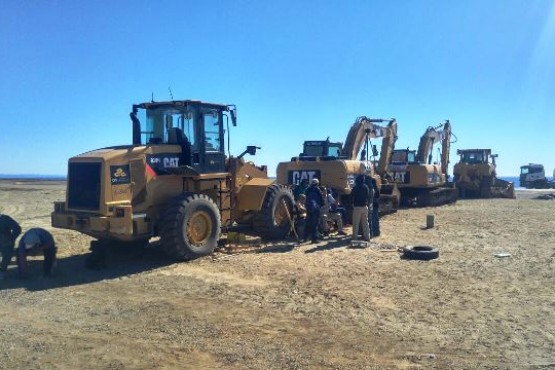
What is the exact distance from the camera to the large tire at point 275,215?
13.5 m

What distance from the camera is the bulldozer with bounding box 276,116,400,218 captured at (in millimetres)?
17250

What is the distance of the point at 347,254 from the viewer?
1184 centimetres

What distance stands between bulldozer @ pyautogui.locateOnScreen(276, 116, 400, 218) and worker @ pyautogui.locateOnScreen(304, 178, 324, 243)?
2.50 meters

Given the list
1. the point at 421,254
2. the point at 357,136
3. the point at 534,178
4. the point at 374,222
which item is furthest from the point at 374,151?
the point at 534,178

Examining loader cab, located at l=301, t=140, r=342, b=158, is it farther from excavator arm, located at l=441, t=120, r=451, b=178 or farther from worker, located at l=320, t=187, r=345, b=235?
excavator arm, located at l=441, t=120, r=451, b=178

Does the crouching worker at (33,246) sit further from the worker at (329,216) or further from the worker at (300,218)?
the worker at (329,216)

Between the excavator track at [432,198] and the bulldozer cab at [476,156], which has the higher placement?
the bulldozer cab at [476,156]

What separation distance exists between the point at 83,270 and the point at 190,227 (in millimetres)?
2276

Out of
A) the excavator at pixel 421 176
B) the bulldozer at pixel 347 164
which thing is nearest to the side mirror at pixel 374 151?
the bulldozer at pixel 347 164

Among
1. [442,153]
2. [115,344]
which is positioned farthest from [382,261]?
[442,153]

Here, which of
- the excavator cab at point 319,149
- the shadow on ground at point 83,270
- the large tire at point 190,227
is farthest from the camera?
the excavator cab at point 319,149

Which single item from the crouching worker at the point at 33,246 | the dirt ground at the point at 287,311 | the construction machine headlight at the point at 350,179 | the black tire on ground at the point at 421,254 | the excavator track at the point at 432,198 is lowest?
the dirt ground at the point at 287,311

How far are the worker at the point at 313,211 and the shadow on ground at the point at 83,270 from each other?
3911 mm

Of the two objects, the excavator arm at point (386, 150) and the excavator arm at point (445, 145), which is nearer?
the excavator arm at point (386, 150)
